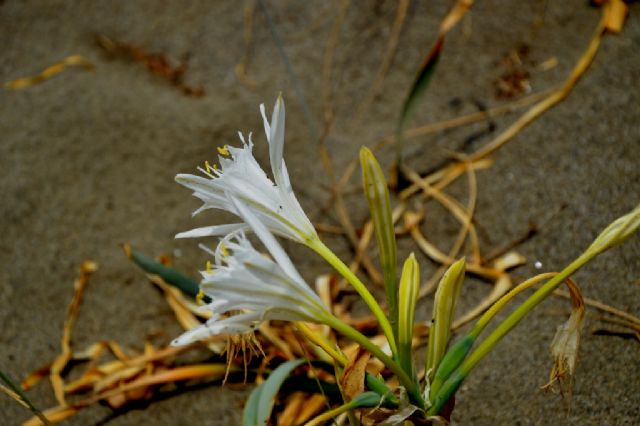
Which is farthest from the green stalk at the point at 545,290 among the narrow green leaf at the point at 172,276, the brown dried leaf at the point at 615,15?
the brown dried leaf at the point at 615,15

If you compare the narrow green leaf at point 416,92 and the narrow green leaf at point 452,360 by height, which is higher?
the narrow green leaf at point 416,92

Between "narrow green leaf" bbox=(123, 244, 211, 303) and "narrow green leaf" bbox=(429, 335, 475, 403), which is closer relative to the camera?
"narrow green leaf" bbox=(429, 335, 475, 403)

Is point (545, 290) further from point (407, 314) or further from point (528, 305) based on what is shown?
point (407, 314)

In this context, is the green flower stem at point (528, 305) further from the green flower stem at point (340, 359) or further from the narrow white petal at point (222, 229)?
the narrow white petal at point (222, 229)

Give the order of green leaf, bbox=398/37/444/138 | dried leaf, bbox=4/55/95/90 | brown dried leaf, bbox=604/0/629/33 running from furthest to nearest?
dried leaf, bbox=4/55/95/90 → brown dried leaf, bbox=604/0/629/33 → green leaf, bbox=398/37/444/138

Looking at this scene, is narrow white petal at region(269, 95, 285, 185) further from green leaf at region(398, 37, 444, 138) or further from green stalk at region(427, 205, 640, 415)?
green leaf at region(398, 37, 444, 138)

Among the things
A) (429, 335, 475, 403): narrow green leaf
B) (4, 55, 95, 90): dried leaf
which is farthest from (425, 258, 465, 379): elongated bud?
(4, 55, 95, 90): dried leaf

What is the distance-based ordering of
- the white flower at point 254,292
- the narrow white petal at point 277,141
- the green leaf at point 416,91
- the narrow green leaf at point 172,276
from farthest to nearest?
the green leaf at point 416,91
the narrow green leaf at point 172,276
the narrow white petal at point 277,141
the white flower at point 254,292
